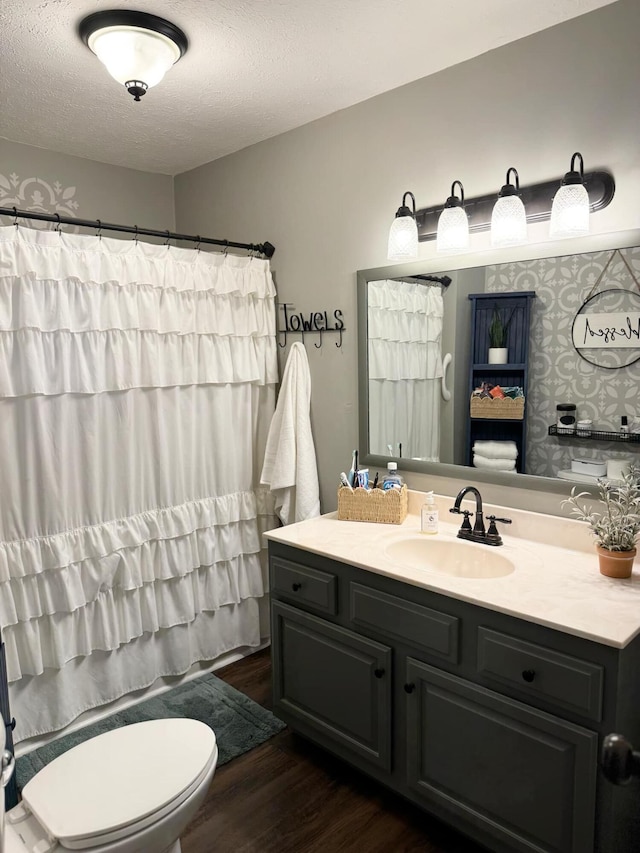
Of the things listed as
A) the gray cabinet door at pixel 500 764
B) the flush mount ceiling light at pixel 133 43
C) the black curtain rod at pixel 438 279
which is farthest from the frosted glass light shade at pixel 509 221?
the gray cabinet door at pixel 500 764

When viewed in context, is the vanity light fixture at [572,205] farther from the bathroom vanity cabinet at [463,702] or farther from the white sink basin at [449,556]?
the bathroom vanity cabinet at [463,702]

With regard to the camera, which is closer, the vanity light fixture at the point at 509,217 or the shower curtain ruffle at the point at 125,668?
the vanity light fixture at the point at 509,217

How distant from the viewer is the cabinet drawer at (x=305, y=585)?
2.07 m

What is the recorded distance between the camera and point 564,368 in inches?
78.4

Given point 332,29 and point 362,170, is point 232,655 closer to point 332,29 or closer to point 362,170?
point 362,170

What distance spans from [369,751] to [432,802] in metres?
0.25

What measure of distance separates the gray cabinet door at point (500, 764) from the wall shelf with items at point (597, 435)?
2.79ft

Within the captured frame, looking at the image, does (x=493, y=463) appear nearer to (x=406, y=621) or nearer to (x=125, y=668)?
(x=406, y=621)

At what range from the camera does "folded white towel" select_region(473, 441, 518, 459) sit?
2.14 m

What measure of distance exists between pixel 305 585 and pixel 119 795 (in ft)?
2.87

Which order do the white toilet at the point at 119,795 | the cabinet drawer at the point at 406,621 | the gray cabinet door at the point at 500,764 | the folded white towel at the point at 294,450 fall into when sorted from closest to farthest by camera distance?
1. the white toilet at the point at 119,795
2. the gray cabinet door at the point at 500,764
3. the cabinet drawer at the point at 406,621
4. the folded white towel at the point at 294,450

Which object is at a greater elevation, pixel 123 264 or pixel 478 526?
pixel 123 264

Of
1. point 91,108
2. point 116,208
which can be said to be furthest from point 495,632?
point 116,208

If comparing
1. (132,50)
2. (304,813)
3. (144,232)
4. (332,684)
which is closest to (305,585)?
(332,684)
